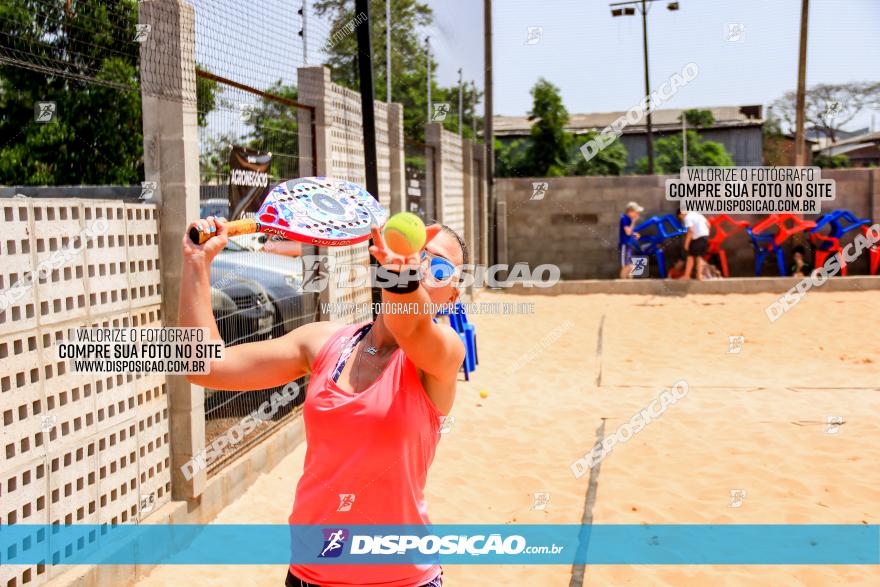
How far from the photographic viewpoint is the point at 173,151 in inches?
168

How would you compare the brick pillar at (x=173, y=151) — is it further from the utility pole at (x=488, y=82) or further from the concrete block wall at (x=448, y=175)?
the utility pole at (x=488, y=82)

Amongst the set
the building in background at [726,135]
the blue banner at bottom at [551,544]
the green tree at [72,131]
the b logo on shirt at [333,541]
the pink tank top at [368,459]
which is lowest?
the blue banner at bottom at [551,544]

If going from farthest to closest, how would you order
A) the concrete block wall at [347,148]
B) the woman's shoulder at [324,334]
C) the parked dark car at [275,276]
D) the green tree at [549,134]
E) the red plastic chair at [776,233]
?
the green tree at [549,134]
the red plastic chair at [776,233]
the concrete block wall at [347,148]
the parked dark car at [275,276]
the woman's shoulder at [324,334]

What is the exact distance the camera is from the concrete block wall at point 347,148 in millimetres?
6426

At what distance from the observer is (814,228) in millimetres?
14852

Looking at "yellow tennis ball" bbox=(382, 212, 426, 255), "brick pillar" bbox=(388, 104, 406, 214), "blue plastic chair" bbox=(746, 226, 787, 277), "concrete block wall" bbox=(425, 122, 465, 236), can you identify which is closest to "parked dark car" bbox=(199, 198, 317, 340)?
"brick pillar" bbox=(388, 104, 406, 214)

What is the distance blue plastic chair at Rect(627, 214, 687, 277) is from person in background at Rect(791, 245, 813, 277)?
2.19 m

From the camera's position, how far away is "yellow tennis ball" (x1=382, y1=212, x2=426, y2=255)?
4.23 ft

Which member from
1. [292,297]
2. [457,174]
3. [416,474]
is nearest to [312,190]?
[416,474]

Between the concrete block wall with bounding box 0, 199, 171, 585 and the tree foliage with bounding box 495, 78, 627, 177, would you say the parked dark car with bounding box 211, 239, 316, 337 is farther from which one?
the tree foliage with bounding box 495, 78, 627, 177

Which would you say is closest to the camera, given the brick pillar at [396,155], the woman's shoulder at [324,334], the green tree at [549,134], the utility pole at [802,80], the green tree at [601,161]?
the woman's shoulder at [324,334]

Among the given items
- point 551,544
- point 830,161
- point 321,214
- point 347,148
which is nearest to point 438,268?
point 321,214

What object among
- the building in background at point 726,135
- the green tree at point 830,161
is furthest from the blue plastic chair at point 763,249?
the building in background at point 726,135

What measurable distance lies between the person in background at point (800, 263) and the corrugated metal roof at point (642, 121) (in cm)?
2101
